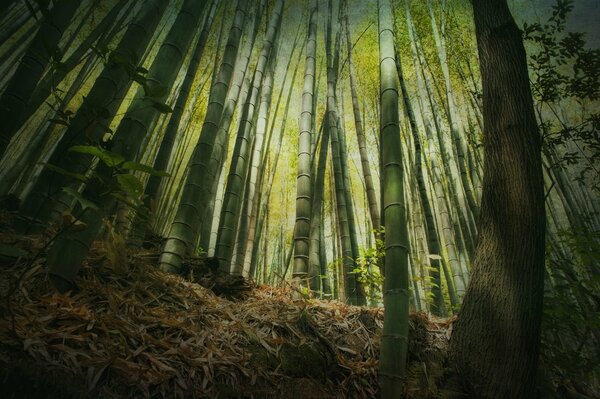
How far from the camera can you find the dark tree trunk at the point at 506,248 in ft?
4.24

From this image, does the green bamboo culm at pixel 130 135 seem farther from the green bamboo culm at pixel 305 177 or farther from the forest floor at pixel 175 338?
the green bamboo culm at pixel 305 177

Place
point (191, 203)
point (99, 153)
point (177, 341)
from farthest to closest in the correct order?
point (191, 203)
point (177, 341)
point (99, 153)

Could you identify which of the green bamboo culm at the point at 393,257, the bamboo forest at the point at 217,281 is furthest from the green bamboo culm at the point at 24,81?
the green bamboo culm at the point at 393,257

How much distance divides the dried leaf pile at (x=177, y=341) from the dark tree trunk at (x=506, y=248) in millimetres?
277

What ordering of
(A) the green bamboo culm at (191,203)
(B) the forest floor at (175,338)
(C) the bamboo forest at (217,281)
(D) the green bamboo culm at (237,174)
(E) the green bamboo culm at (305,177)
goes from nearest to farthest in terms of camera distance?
(B) the forest floor at (175,338)
(C) the bamboo forest at (217,281)
(A) the green bamboo culm at (191,203)
(E) the green bamboo culm at (305,177)
(D) the green bamboo culm at (237,174)

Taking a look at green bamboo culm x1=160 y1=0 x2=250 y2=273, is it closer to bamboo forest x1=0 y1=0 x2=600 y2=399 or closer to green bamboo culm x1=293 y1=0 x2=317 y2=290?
bamboo forest x1=0 y1=0 x2=600 y2=399

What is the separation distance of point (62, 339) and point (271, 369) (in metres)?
0.73

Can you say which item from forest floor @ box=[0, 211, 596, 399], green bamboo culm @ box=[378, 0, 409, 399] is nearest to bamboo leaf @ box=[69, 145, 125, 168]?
forest floor @ box=[0, 211, 596, 399]

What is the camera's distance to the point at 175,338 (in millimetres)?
1224

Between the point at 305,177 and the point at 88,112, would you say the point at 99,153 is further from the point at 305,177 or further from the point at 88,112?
the point at 305,177

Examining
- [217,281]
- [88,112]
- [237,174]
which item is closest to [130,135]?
[88,112]

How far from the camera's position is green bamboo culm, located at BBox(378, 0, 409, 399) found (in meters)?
1.33

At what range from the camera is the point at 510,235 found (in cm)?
140

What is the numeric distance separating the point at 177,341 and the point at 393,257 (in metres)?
0.97
